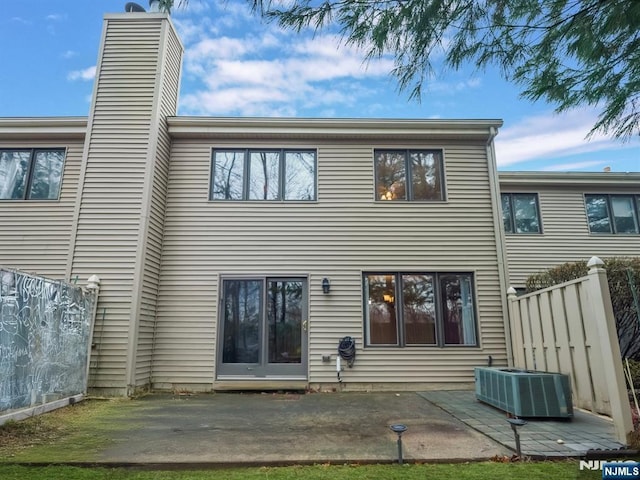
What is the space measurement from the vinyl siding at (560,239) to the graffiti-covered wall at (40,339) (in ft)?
31.1

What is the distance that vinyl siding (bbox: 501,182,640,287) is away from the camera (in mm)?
10016

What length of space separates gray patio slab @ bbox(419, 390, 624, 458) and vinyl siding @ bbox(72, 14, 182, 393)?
4.97 metres

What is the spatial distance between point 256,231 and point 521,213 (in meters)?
7.32

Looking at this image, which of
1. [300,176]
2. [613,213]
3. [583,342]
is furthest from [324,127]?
[613,213]

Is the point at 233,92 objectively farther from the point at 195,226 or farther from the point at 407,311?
the point at 407,311

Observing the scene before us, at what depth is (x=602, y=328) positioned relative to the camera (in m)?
3.74

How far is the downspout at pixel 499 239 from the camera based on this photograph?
6.96m

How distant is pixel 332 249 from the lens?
7289 millimetres

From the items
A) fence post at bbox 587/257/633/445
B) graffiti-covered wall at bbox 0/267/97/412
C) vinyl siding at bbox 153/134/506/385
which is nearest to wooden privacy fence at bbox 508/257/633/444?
fence post at bbox 587/257/633/445

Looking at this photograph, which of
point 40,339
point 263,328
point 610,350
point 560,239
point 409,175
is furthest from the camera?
point 560,239

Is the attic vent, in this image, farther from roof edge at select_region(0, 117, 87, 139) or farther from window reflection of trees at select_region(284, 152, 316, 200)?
roof edge at select_region(0, 117, 87, 139)

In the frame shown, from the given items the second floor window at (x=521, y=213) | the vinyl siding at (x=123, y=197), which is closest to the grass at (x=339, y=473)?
the vinyl siding at (x=123, y=197)

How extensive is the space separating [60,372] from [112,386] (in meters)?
Answer: 1.07
